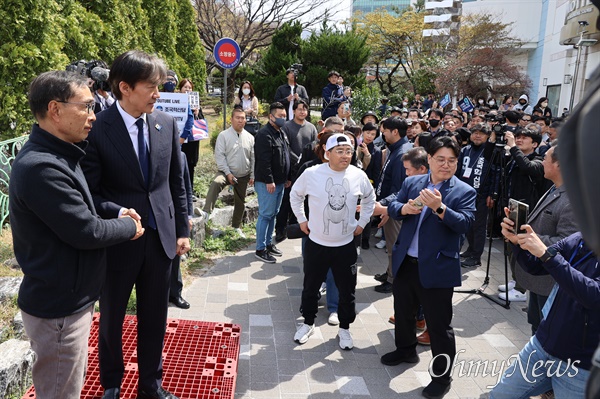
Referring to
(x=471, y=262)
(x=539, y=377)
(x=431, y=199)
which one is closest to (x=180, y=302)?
(x=431, y=199)

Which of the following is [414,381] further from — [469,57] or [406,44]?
[406,44]

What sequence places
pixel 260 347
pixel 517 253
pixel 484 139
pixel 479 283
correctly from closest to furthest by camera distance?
pixel 517 253, pixel 260 347, pixel 479 283, pixel 484 139

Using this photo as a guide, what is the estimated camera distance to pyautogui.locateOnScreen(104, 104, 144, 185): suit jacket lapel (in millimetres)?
2596

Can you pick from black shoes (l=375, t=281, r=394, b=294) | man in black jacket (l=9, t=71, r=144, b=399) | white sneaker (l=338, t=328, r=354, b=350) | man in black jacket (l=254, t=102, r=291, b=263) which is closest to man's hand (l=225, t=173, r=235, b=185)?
man in black jacket (l=254, t=102, r=291, b=263)

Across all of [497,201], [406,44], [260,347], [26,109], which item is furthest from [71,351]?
[406,44]

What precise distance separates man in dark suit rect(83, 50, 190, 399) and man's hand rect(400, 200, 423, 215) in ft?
5.52

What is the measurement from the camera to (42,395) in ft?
7.39

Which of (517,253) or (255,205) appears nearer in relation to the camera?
(517,253)

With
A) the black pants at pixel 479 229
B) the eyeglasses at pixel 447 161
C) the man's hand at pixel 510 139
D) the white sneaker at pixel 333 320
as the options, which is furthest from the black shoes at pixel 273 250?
the eyeglasses at pixel 447 161

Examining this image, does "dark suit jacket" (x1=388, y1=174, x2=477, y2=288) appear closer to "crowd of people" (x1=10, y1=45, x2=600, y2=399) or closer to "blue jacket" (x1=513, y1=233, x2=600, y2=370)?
"crowd of people" (x1=10, y1=45, x2=600, y2=399)

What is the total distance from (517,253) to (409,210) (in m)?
0.97

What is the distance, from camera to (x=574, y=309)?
2.37 metres

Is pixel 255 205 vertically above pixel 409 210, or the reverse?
pixel 409 210

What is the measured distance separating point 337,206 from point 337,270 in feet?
1.88
